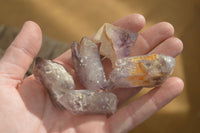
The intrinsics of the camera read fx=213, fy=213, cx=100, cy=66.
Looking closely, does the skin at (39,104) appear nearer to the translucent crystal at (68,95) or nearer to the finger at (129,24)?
the translucent crystal at (68,95)

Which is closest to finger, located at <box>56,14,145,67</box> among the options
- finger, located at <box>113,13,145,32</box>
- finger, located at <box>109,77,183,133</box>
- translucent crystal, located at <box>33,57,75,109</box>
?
finger, located at <box>113,13,145,32</box>

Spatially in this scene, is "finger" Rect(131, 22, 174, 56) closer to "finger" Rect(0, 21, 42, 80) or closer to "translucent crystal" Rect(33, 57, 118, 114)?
"translucent crystal" Rect(33, 57, 118, 114)

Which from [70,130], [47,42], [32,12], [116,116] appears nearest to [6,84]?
[70,130]

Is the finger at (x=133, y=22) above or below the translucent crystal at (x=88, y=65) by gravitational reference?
above

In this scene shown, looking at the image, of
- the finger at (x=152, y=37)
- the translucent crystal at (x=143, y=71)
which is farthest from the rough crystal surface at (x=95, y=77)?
the finger at (x=152, y=37)

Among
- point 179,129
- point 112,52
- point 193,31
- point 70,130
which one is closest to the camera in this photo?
point 70,130

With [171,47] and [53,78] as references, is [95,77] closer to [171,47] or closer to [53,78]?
[53,78]

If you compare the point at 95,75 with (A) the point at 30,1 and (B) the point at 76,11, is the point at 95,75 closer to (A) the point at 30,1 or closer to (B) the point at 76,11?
(B) the point at 76,11
